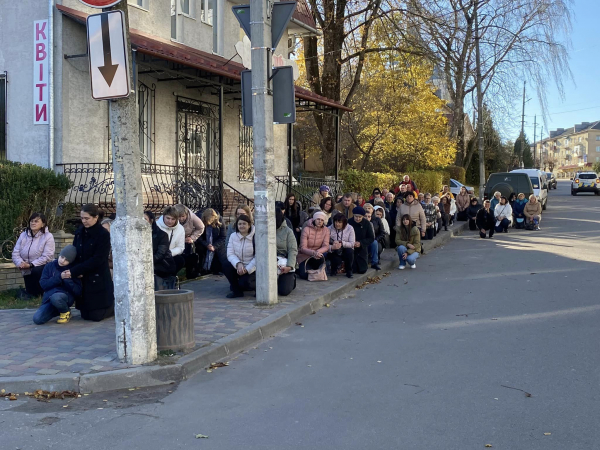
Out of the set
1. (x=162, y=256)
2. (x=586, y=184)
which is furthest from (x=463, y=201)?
(x=586, y=184)

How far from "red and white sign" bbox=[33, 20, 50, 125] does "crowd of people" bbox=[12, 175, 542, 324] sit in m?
4.33

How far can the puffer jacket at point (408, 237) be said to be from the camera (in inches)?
537

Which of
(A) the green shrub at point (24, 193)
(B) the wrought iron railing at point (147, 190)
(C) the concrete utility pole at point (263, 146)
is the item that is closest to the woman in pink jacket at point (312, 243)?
(C) the concrete utility pole at point (263, 146)

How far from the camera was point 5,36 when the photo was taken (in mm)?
13125

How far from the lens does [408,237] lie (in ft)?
45.5

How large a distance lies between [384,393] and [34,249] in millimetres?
6056

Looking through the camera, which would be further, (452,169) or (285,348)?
(452,169)

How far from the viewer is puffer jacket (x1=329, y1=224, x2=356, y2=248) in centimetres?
1150

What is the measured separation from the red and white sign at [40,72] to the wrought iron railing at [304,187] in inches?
283

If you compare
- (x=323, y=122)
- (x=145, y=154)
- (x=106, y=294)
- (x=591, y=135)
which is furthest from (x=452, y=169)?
(x=591, y=135)

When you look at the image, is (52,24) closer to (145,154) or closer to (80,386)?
(145,154)

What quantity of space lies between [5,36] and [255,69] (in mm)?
7553

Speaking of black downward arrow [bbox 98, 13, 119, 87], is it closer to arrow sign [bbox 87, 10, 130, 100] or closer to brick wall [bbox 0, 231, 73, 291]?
arrow sign [bbox 87, 10, 130, 100]

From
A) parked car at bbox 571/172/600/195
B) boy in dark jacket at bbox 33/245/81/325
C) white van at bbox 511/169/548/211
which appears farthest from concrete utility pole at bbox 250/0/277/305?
parked car at bbox 571/172/600/195
